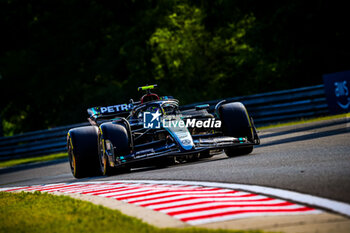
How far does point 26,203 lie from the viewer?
7402 millimetres

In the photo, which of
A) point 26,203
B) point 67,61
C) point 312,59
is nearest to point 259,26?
point 312,59

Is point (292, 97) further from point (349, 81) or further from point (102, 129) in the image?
point (102, 129)

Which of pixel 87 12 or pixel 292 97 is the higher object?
pixel 87 12

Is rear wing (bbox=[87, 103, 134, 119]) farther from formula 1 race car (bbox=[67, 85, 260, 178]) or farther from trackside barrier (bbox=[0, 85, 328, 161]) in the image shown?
trackside barrier (bbox=[0, 85, 328, 161])

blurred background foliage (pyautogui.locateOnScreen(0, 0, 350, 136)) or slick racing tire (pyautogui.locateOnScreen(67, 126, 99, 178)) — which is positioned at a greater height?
blurred background foliage (pyautogui.locateOnScreen(0, 0, 350, 136))

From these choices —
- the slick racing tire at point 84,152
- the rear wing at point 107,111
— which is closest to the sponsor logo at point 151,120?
the slick racing tire at point 84,152

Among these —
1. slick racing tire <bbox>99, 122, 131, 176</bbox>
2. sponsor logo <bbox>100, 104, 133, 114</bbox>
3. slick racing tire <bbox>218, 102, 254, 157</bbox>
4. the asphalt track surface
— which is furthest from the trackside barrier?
slick racing tire <bbox>99, 122, 131, 176</bbox>

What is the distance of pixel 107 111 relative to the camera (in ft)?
41.4

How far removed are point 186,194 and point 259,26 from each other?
23.9 m

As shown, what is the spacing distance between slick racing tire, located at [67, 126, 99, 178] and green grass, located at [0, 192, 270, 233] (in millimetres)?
3347

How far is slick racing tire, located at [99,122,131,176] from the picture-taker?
392 inches

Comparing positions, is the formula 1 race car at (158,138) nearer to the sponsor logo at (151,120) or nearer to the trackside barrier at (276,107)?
the sponsor logo at (151,120)

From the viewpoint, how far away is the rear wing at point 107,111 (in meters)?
12.5

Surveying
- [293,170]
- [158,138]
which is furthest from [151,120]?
[293,170]
